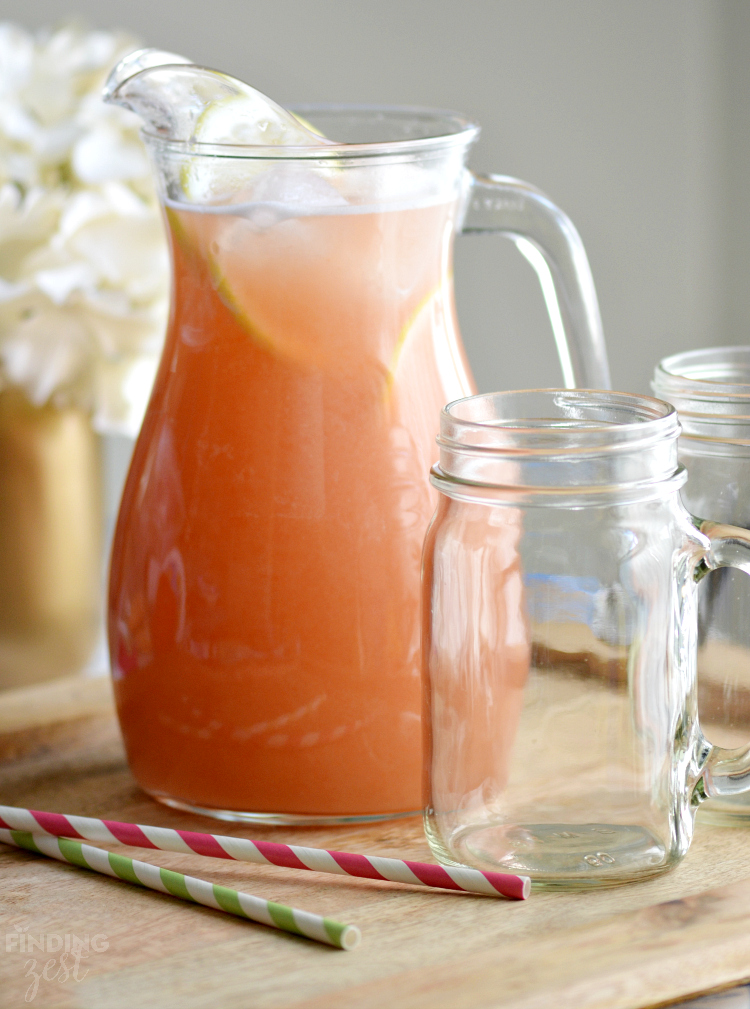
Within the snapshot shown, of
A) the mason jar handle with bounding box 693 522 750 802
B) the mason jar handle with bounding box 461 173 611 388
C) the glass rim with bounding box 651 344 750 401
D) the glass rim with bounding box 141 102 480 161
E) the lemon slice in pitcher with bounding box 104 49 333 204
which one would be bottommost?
the mason jar handle with bounding box 693 522 750 802

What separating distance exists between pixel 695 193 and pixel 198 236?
3.34 feet


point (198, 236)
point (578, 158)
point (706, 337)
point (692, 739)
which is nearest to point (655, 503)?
point (692, 739)

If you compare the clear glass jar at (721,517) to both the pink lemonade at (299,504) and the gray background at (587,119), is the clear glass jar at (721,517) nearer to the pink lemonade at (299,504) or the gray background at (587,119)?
the pink lemonade at (299,504)

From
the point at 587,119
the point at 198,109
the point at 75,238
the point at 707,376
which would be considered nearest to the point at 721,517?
the point at 707,376

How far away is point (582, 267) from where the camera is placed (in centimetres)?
68

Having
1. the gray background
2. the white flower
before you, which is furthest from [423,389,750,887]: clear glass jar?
the gray background

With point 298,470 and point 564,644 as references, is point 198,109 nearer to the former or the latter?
point 298,470

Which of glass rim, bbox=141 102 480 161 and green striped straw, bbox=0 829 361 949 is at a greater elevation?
glass rim, bbox=141 102 480 161

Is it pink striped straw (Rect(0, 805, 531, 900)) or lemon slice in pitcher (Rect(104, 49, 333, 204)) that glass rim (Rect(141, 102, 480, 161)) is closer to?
lemon slice in pitcher (Rect(104, 49, 333, 204))

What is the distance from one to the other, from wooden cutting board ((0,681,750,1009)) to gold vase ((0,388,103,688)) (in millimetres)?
373

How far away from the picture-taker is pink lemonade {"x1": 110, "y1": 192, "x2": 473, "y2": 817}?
59 cm

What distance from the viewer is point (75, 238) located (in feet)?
2.89

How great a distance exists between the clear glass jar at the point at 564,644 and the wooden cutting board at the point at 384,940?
0.10 feet

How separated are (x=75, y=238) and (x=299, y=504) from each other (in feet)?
1.24
